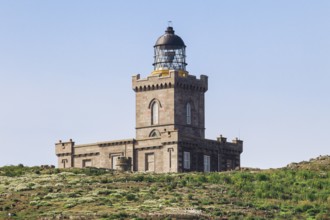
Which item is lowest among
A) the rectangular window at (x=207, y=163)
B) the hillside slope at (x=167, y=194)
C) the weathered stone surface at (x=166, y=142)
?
the hillside slope at (x=167, y=194)

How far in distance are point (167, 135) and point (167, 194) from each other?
33465 millimetres

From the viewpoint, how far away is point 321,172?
11838 cm

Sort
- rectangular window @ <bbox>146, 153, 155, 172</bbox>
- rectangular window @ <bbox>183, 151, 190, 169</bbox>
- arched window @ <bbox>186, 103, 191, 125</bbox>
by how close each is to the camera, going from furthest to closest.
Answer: arched window @ <bbox>186, 103, 191, 125</bbox>
rectangular window @ <bbox>146, 153, 155, 172</bbox>
rectangular window @ <bbox>183, 151, 190, 169</bbox>

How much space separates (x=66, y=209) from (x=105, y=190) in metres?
7.36

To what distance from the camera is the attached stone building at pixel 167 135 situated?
141125 mm

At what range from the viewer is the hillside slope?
100 metres

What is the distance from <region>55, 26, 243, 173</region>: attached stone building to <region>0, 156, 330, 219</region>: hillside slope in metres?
19.1

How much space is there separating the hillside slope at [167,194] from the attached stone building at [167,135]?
19139 millimetres

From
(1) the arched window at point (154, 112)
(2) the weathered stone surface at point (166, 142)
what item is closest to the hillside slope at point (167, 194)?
(2) the weathered stone surface at point (166, 142)

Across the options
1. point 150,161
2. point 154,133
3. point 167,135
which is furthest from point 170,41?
point 150,161

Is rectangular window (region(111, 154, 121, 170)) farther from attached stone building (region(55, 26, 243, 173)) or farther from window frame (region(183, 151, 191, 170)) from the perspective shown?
window frame (region(183, 151, 191, 170))

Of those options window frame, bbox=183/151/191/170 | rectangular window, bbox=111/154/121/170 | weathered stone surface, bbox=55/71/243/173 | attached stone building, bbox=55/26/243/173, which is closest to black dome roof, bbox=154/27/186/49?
attached stone building, bbox=55/26/243/173

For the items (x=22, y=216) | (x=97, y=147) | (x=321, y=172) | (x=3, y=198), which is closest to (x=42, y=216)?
(x=22, y=216)

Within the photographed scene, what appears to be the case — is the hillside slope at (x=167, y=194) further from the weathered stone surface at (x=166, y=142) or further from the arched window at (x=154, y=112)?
the arched window at (x=154, y=112)
